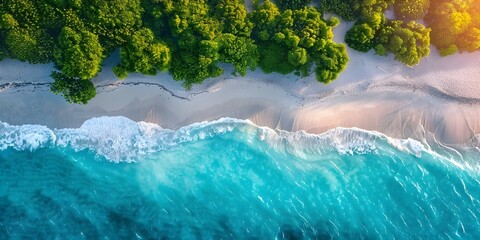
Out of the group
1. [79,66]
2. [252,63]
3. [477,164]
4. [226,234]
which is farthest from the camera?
[477,164]

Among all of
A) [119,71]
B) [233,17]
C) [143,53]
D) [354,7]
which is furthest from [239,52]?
[354,7]

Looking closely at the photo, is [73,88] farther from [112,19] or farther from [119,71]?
[112,19]

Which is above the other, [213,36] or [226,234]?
[213,36]

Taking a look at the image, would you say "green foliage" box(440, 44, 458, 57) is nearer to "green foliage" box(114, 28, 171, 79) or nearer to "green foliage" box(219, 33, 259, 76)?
"green foliage" box(219, 33, 259, 76)

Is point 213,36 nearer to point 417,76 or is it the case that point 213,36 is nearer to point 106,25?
point 106,25

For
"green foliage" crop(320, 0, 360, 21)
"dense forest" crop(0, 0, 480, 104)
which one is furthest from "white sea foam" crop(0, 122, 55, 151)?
"green foliage" crop(320, 0, 360, 21)

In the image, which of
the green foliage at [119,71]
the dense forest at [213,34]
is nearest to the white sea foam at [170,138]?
the dense forest at [213,34]

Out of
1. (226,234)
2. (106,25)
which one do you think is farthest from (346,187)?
(106,25)
